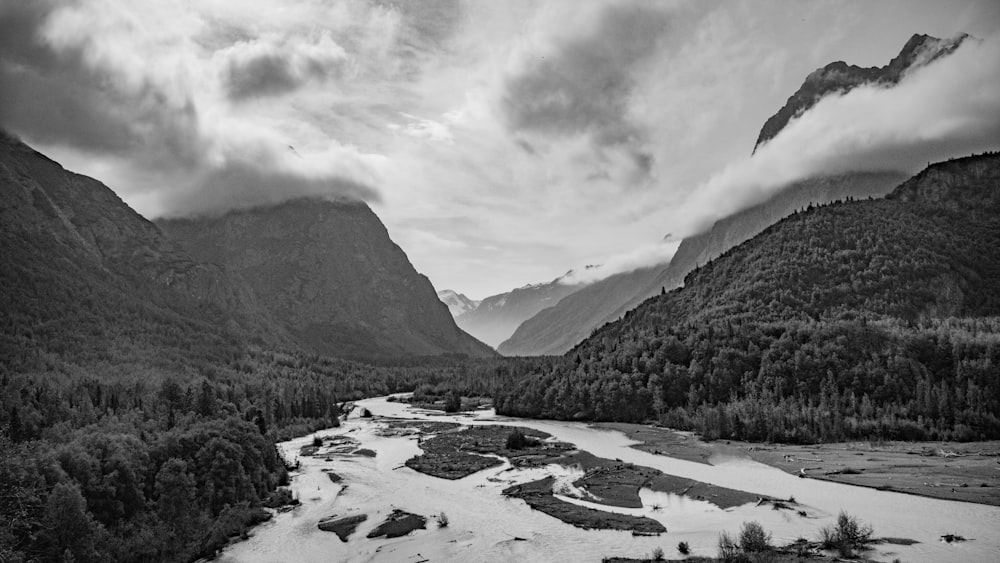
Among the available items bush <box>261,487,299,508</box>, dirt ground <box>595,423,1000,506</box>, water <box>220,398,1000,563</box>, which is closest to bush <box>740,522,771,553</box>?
water <box>220,398,1000,563</box>

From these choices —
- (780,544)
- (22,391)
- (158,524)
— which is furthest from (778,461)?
(22,391)

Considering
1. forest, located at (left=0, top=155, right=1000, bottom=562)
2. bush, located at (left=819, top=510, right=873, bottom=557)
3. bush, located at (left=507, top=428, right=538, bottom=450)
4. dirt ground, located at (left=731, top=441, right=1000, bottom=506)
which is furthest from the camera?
bush, located at (left=507, top=428, right=538, bottom=450)

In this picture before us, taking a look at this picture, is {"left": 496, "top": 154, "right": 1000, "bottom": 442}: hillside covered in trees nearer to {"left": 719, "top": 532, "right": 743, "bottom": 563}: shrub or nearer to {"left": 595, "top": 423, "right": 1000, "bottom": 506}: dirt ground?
{"left": 595, "top": 423, "right": 1000, "bottom": 506}: dirt ground

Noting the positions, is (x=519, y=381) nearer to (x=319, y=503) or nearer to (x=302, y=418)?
(x=302, y=418)

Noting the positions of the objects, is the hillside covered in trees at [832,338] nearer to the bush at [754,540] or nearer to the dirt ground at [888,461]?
the dirt ground at [888,461]

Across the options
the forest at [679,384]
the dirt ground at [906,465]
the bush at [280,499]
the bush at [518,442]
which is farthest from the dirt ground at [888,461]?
the bush at [280,499]

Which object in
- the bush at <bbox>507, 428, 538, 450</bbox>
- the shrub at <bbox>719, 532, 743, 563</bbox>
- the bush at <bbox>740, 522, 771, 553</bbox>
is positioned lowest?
the shrub at <bbox>719, 532, 743, 563</bbox>
